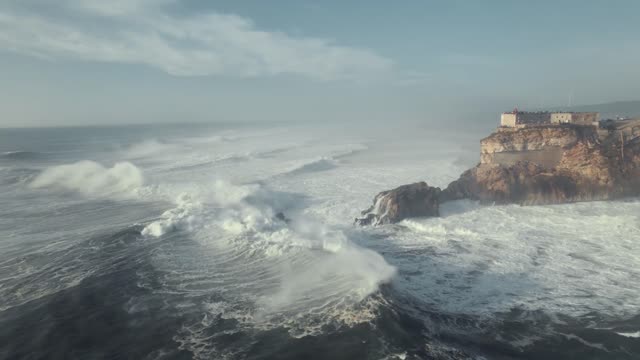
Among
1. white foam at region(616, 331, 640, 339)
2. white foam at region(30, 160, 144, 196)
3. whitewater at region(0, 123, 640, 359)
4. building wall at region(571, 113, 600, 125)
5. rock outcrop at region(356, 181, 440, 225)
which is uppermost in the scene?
building wall at region(571, 113, 600, 125)

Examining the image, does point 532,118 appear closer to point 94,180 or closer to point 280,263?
point 280,263

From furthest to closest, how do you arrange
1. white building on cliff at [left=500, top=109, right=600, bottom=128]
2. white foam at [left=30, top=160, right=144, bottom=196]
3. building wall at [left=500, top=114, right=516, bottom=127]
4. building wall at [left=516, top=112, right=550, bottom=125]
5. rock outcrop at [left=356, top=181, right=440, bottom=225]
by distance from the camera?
1. white foam at [left=30, top=160, right=144, bottom=196]
2. building wall at [left=516, top=112, right=550, bottom=125]
3. building wall at [left=500, top=114, right=516, bottom=127]
4. white building on cliff at [left=500, top=109, right=600, bottom=128]
5. rock outcrop at [left=356, top=181, right=440, bottom=225]

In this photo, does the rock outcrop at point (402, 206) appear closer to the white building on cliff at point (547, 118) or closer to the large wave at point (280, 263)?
the large wave at point (280, 263)

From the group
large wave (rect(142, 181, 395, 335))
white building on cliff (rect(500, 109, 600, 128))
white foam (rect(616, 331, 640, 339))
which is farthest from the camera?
white building on cliff (rect(500, 109, 600, 128))

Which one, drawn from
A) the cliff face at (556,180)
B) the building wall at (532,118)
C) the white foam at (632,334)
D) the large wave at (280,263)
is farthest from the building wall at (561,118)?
the white foam at (632,334)

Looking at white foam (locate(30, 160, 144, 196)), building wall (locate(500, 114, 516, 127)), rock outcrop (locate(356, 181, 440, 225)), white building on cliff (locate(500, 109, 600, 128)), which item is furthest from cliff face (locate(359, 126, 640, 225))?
white foam (locate(30, 160, 144, 196))

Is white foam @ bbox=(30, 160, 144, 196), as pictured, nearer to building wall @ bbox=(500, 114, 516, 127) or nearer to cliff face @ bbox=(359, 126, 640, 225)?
cliff face @ bbox=(359, 126, 640, 225)

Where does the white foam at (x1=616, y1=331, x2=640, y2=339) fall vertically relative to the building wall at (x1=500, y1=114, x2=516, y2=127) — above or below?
below

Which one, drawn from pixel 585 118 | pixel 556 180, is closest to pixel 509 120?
pixel 585 118
